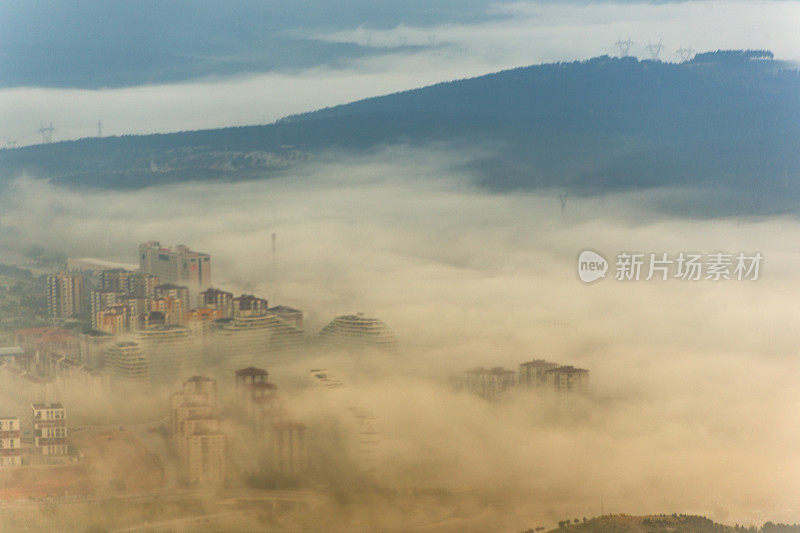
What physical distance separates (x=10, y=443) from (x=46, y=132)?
1.50 m

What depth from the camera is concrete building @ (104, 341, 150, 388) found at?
5129 millimetres

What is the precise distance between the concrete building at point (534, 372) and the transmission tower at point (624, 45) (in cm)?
154

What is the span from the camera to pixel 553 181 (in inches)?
207

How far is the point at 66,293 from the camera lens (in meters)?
5.16

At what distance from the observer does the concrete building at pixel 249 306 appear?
5172 mm

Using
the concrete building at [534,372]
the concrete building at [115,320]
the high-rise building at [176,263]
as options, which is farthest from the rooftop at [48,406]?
the concrete building at [534,372]

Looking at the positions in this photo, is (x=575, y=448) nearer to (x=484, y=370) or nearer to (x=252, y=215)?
(x=484, y=370)

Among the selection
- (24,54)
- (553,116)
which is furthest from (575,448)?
(24,54)

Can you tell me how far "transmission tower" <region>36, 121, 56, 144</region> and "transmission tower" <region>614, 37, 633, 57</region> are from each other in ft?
9.04

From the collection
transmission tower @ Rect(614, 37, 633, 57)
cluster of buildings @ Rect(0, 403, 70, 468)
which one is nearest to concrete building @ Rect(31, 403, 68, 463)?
cluster of buildings @ Rect(0, 403, 70, 468)

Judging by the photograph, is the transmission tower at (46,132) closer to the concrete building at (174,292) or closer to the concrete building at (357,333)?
the concrete building at (174,292)

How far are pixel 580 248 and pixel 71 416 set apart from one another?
→ 256 cm

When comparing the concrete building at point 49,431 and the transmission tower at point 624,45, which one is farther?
the transmission tower at point 624,45

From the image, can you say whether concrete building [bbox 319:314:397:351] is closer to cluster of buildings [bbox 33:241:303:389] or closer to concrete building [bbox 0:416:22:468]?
cluster of buildings [bbox 33:241:303:389]
